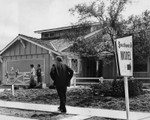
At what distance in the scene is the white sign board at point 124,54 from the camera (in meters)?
6.18

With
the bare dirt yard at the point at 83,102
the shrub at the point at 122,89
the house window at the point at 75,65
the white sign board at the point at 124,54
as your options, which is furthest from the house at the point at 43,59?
the white sign board at the point at 124,54

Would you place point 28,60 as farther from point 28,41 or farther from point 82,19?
point 82,19

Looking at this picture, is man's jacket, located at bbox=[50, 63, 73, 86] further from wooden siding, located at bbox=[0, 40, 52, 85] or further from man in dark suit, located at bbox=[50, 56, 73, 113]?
wooden siding, located at bbox=[0, 40, 52, 85]

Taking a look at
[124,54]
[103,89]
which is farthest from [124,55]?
[103,89]

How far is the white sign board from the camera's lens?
618cm

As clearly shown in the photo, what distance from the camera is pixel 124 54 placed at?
6281 millimetres

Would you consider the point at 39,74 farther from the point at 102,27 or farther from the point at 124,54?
the point at 124,54

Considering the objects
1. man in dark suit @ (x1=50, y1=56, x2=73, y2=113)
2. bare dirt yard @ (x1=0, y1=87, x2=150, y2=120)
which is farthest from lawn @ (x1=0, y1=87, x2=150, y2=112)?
man in dark suit @ (x1=50, y1=56, x2=73, y2=113)

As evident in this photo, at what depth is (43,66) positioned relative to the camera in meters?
20.7

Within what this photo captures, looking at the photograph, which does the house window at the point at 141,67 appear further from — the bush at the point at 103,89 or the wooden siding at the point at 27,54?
the bush at the point at 103,89

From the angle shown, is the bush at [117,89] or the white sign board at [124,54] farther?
the bush at [117,89]

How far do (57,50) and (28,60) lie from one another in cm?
293

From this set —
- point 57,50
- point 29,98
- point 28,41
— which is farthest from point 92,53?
point 28,41

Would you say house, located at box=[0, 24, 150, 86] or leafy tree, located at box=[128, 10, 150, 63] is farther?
house, located at box=[0, 24, 150, 86]
